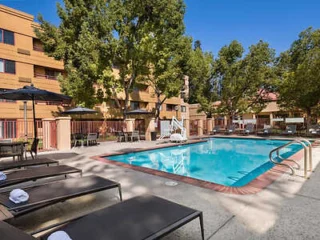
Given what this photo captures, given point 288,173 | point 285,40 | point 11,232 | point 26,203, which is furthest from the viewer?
point 285,40

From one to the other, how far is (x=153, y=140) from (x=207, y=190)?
39.2 ft

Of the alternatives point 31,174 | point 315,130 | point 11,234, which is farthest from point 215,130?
point 11,234

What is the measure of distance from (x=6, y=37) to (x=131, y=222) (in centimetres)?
2336

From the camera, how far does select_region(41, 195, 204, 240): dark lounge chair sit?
2.07 m

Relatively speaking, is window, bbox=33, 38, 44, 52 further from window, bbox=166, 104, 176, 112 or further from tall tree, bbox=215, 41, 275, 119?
window, bbox=166, 104, 176, 112

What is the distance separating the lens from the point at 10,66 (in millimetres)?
19047

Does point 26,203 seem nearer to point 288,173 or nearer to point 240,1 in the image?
point 288,173

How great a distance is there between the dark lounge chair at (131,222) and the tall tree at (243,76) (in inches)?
832

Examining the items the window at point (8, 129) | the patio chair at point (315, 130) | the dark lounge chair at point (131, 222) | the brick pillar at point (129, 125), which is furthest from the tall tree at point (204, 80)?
the dark lounge chair at point (131, 222)

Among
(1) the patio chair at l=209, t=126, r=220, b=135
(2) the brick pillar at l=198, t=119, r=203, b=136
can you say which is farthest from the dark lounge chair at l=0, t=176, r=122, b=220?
(1) the patio chair at l=209, t=126, r=220, b=135

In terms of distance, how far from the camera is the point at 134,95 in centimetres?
2791

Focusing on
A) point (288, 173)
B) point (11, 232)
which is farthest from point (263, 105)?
point (11, 232)

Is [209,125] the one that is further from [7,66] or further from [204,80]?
[7,66]

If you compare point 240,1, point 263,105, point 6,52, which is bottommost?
Answer: point 263,105
